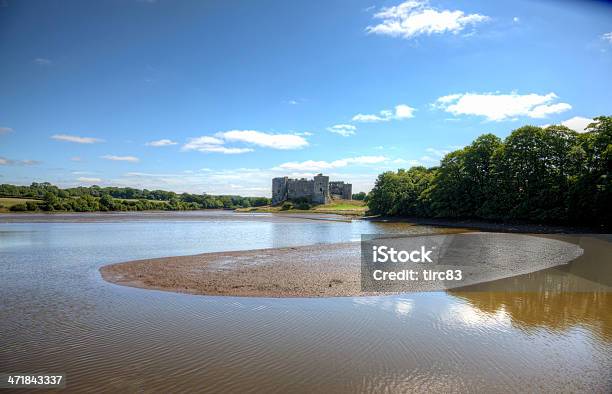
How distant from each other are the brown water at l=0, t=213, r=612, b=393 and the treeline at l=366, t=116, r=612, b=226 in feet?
98.6

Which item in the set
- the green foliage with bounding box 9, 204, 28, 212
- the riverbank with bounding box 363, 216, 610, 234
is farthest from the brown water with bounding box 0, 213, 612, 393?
the green foliage with bounding box 9, 204, 28, 212

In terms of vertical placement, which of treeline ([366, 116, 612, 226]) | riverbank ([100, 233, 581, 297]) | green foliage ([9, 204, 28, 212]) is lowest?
riverbank ([100, 233, 581, 297])

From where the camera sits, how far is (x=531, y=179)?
47.2 meters

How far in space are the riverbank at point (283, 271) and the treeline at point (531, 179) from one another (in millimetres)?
17965

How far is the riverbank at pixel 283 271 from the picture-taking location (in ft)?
45.2

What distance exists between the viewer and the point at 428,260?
20734 millimetres

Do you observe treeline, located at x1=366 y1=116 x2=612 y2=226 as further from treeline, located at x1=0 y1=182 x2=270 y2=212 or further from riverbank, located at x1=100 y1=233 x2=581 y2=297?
→ treeline, located at x1=0 y1=182 x2=270 y2=212

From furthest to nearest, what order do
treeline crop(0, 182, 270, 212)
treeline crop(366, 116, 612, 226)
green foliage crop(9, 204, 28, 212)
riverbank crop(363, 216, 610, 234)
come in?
treeline crop(0, 182, 270, 212)
green foliage crop(9, 204, 28, 212)
riverbank crop(363, 216, 610, 234)
treeline crop(366, 116, 612, 226)

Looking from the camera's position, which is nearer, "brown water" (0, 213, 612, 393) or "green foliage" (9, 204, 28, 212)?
"brown water" (0, 213, 612, 393)

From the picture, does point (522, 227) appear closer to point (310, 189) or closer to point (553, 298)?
point (553, 298)

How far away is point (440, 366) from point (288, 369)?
2928 mm

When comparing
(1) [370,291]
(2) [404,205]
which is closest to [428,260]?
(1) [370,291]

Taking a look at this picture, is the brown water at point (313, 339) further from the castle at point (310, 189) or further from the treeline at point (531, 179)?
the castle at point (310, 189)

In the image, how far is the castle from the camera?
489 ft
